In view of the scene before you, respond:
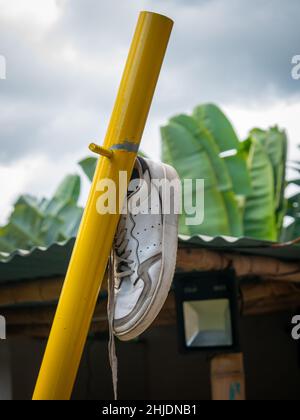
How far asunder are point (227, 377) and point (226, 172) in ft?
10.4

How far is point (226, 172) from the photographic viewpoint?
7051mm

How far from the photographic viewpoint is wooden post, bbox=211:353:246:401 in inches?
159

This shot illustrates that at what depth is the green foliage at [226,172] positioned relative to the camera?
6.97m

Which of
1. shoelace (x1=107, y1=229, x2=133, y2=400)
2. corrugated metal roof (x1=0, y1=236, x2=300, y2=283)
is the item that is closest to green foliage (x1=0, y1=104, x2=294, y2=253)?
corrugated metal roof (x1=0, y1=236, x2=300, y2=283)

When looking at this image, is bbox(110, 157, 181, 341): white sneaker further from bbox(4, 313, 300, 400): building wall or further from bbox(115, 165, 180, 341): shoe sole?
bbox(4, 313, 300, 400): building wall

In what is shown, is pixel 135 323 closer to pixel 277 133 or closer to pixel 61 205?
pixel 277 133

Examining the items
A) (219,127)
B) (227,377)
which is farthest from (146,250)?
(219,127)

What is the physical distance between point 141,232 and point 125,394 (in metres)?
5.18

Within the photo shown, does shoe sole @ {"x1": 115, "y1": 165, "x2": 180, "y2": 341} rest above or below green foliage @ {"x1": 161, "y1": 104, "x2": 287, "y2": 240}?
below

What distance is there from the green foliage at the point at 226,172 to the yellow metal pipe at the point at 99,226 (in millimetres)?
4835

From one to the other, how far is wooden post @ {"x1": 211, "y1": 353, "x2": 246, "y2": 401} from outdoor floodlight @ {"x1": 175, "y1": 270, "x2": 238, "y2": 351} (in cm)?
35

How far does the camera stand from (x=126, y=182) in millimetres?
1646

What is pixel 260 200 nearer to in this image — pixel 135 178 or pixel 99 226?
pixel 135 178
